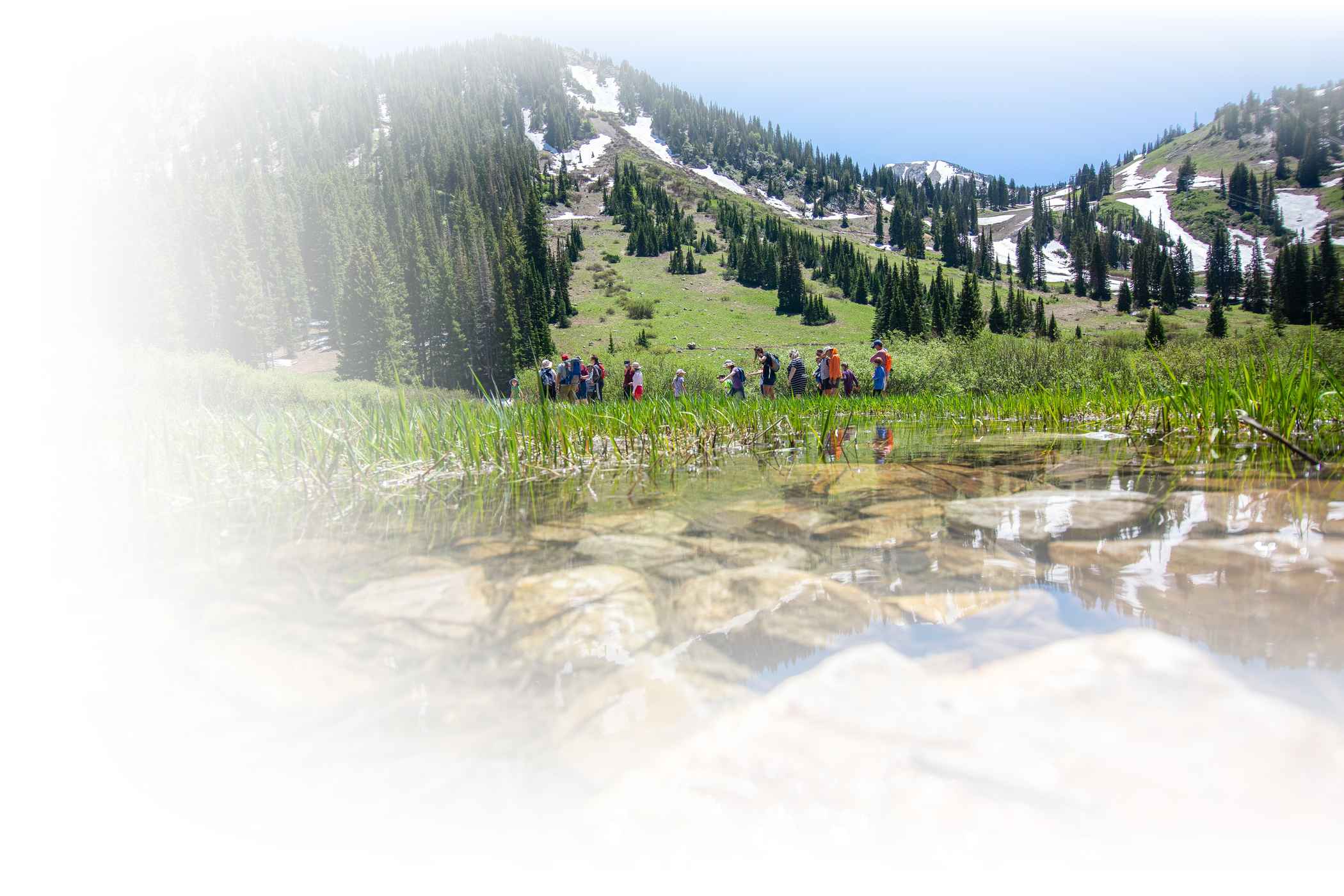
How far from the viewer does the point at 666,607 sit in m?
1.63

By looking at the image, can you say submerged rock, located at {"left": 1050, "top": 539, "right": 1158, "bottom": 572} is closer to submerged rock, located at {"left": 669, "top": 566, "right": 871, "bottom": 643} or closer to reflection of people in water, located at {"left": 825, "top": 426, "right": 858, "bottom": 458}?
submerged rock, located at {"left": 669, "top": 566, "right": 871, "bottom": 643}

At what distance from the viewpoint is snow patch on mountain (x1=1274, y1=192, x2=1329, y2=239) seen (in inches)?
6959

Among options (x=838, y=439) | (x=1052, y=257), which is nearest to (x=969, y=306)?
(x=838, y=439)

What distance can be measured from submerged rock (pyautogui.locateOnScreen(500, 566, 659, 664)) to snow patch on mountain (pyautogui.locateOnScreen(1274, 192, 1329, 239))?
250 meters

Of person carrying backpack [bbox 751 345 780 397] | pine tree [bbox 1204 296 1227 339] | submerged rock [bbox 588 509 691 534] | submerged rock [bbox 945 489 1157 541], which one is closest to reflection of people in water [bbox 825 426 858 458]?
submerged rock [bbox 945 489 1157 541]

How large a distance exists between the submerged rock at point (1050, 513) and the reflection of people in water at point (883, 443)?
83.2 inches

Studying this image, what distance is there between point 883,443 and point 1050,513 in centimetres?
486

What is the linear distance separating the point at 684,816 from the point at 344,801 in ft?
1.67

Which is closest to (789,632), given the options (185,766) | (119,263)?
(185,766)

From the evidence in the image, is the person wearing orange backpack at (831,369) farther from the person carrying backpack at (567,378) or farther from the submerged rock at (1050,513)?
the submerged rock at (1050,513)

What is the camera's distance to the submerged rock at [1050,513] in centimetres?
221

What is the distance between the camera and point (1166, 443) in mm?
5316

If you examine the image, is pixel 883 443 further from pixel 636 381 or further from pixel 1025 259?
pixel 1025 259

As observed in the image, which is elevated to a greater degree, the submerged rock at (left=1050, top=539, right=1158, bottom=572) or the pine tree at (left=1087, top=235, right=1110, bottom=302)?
the pine tree at (left=1087, top=235, right=1110, bottom=302)
